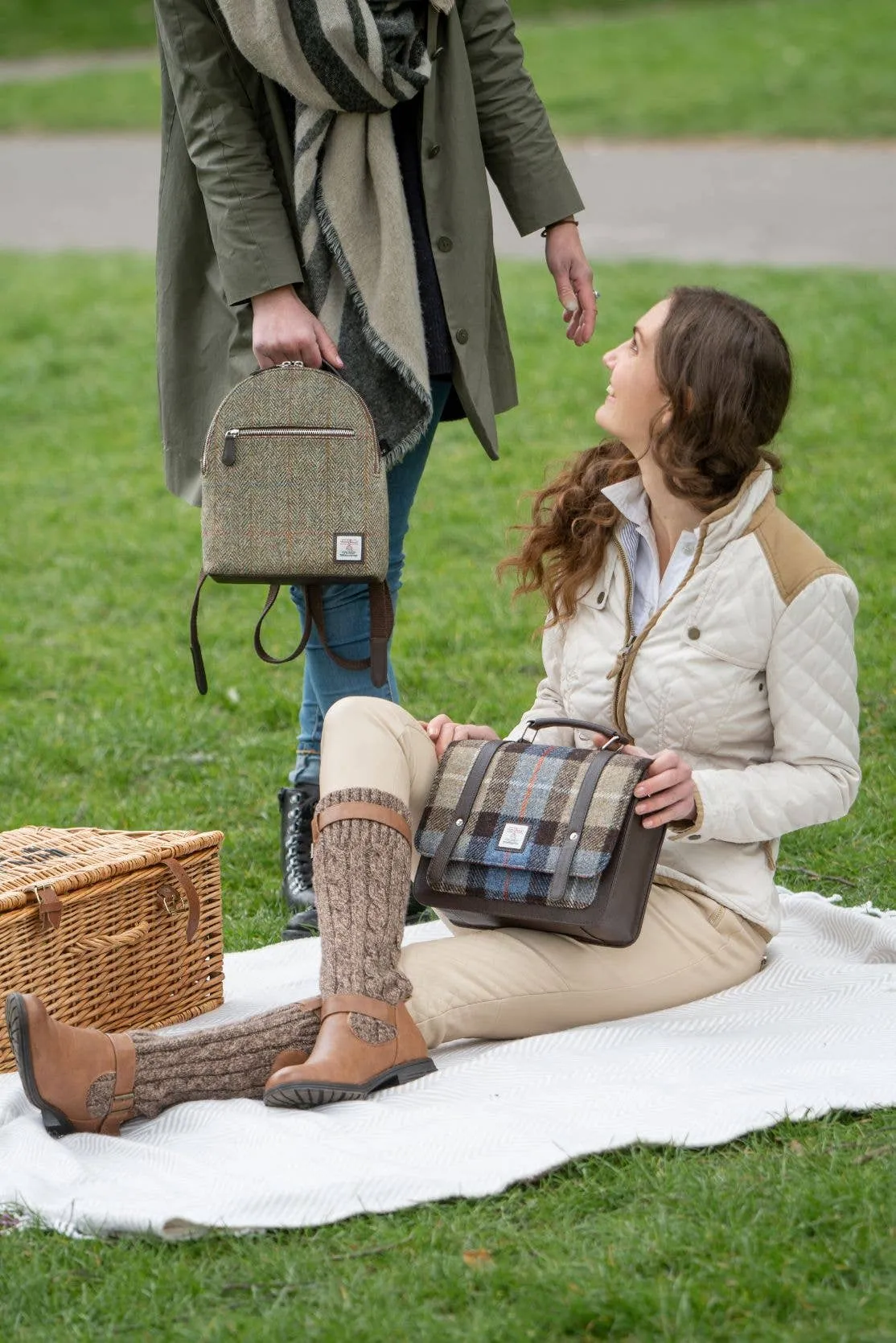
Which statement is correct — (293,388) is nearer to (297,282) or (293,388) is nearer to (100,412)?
(297,282)

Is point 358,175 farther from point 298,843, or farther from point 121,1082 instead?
point 121,1082

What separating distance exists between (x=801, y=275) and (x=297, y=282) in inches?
266

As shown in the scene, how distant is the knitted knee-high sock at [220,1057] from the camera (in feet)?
9.37

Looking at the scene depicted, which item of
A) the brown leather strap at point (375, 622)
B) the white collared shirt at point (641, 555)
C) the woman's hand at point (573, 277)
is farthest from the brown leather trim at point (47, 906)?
the woman's hand at point (573, 277)

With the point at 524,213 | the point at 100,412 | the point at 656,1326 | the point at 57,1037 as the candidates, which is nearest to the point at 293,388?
the point at 524,213

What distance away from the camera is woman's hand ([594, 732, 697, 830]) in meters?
2.97

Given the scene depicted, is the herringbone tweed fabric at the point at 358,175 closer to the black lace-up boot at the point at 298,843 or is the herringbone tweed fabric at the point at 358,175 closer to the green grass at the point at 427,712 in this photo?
the green grass at the point at 427,712

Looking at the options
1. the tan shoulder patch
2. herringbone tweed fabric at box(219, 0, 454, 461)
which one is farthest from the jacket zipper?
herringbone tweed fabric at box(219, 0, 454, 461)

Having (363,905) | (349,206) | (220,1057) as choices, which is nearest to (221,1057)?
(220,1057)

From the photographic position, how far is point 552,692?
346cm

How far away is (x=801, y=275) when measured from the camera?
9641mm

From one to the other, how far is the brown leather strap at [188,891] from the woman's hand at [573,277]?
1.31 m

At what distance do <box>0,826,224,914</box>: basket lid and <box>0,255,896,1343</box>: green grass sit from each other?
58 centimetres

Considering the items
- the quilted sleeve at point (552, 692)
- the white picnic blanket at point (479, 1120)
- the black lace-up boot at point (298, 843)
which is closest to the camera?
the white picnic blanket at point (479, 1120)
